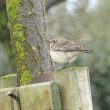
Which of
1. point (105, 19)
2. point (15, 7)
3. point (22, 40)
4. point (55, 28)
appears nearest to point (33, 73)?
point (22, 40)

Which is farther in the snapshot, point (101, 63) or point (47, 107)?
point (101, 63)

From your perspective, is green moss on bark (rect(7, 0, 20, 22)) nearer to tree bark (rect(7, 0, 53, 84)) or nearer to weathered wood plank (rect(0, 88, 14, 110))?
tree bark (rect(7, 0, 53, 84))

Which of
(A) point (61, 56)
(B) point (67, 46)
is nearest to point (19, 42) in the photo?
(A) point (61, 56)

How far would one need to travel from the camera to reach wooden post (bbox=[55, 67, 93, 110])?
299 centimetres

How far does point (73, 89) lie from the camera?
2994 mm

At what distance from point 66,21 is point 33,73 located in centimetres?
1647

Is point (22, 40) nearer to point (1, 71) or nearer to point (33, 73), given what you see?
point (33, 73)

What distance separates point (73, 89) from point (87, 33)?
16.5 metres

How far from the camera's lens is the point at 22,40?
10.8 feet

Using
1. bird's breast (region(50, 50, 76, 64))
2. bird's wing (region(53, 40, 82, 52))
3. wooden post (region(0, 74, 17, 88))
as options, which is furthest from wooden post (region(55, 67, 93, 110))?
bird's wing (region(53, 40, 82, 52))

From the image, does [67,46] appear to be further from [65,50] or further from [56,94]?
[56,94]

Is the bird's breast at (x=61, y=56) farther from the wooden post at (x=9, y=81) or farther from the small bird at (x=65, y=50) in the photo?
the wooden post at (x=9, y=81)

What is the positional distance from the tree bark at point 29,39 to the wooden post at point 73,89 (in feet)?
0.76

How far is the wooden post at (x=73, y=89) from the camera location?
2994mm
